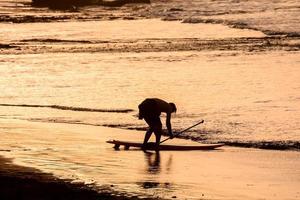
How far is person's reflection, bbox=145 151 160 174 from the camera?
14.7m

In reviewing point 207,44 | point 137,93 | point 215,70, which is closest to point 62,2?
point 207,44

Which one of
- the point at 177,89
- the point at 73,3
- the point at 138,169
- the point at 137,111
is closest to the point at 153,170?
the point at 138,169

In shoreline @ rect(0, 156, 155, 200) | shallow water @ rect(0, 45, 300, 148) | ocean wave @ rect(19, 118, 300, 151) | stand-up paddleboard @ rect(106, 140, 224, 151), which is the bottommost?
shallow water @ rect(0, 45, 300, 148)

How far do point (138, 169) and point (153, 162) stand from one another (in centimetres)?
109

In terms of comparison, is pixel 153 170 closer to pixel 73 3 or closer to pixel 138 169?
pixel 138 169

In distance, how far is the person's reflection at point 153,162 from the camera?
48.1 feet

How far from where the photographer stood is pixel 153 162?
15.8 meters

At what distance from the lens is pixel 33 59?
39750 mm

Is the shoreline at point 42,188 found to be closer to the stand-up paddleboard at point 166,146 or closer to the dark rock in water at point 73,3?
the stand-up paddleboard at point 166,146

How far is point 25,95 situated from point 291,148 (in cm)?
1161

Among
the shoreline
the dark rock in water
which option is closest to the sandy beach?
the shoreline

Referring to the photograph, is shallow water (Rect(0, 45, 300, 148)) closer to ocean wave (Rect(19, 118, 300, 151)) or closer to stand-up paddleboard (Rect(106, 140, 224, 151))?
ocean wave (Rect(19, 118, 300, 151))

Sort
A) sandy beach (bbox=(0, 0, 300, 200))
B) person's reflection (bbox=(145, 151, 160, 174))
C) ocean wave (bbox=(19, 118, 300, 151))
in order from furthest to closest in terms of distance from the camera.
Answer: ocean wave (bbox=(19, 118, 300, 151)) < person's reflection (bbox=(145, 151, 160, 174)) < sandy beach (bbox=(0, 0, 300, 200))

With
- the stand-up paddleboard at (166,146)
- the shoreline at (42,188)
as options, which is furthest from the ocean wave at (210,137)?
the shoreline at (42,188)
